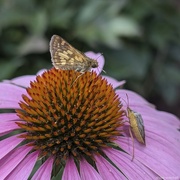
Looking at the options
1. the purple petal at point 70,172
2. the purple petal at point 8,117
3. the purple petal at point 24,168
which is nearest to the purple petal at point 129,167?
the purple petal at point 70,172

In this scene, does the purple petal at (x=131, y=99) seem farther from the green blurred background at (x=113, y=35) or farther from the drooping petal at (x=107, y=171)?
the green blurred background at (x=113, y=35)

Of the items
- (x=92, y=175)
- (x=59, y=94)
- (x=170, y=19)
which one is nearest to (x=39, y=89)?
(x=59, y=94)

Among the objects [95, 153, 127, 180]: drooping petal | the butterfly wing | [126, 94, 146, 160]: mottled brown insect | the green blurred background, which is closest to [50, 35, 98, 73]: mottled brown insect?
the butterfly wing

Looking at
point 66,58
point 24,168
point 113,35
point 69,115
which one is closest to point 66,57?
point 66,58

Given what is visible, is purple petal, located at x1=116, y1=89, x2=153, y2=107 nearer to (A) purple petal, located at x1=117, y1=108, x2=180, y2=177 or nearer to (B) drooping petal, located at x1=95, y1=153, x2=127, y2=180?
(A) purple petal, located at x1=117, y1=108, x2=180, y2=177

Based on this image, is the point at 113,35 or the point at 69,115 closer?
the point at 69,115

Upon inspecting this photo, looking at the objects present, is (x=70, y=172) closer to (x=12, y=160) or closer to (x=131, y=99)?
(x=12, y=160)

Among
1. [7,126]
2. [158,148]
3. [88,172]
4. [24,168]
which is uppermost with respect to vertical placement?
[7,126]
